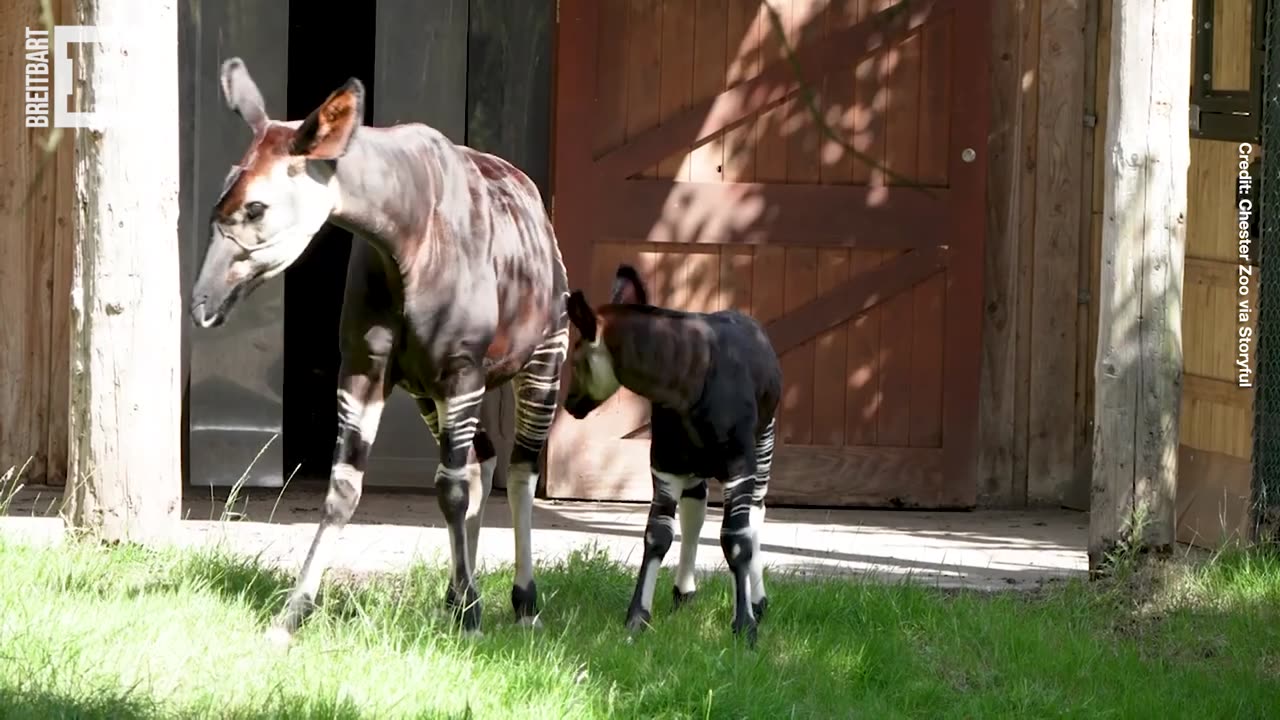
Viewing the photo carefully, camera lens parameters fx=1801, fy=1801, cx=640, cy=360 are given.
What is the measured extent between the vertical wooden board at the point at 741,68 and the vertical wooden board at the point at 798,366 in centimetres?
48

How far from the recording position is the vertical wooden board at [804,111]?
892 centimetres

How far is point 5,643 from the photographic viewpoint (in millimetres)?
4719

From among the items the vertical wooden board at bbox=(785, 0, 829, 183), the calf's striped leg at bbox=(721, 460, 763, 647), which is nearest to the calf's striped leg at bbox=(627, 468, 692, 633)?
the calf's striped leg at bbox=(721, 460, 763, 647)

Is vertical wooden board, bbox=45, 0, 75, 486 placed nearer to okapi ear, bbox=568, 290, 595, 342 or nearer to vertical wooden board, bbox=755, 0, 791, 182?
vertical wooden board, bbox=755, 0, 791, 182

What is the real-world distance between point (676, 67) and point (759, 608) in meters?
3.72

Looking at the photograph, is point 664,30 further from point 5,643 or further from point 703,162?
point 5,643

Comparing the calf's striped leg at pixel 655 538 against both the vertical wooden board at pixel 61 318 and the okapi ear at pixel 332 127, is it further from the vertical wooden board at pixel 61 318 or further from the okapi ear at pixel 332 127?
the vertical wooden board at pixel 61 318

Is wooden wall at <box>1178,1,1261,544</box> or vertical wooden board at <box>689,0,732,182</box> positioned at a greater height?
vertical wooden board at <box>689,0,732,182</box>

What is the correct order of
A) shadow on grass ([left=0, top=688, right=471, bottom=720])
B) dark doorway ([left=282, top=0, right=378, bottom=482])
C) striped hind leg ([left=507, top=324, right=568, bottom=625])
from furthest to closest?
dark doorway ([left=282, top=0, right=378, bottom=482]) < striped hind leg ([left=507, top=324, right=568, bottom=625]) < shadow on grass ([left=0, top=688, right=471, bottom=720])

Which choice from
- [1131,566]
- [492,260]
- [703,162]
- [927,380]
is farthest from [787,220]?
[492,260]

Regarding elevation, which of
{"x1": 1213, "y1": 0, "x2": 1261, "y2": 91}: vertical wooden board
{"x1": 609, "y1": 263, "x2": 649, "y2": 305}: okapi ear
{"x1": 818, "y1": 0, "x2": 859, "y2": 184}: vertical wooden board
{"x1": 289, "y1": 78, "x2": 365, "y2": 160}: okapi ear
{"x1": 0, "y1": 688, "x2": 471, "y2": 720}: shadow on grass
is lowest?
{"x1": 0, "y1": 688, "x2": 471, "y2": 720}: shadow on grass

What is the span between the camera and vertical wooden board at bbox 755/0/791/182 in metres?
8.91

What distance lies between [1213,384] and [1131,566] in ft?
5.23

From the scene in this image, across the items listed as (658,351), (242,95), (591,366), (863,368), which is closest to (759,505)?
(658,351)
